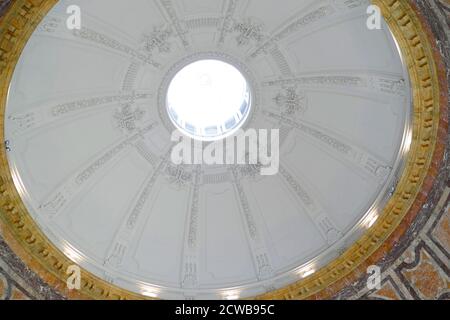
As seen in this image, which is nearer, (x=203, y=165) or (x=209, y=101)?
(x=203, y=165)

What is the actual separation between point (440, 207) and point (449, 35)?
12.4 ft

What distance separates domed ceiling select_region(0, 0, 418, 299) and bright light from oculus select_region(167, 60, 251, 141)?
2.21ft

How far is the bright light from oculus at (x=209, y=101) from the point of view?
17.9m

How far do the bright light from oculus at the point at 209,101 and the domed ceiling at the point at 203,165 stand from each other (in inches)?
26.5

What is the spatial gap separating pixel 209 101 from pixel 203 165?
2.49 metres

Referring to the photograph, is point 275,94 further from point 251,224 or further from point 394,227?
point 394,227

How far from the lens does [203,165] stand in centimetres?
1772

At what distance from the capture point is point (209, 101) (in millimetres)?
19203

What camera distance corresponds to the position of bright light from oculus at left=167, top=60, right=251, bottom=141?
1791cm

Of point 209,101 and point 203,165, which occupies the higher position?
point 209,101

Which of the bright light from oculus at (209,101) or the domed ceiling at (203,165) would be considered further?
the bright light from oculus at (209,101)

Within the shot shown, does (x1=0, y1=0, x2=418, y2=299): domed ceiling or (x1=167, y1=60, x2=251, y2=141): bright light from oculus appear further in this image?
(x1=167, y1=60, x2=251, y2=141): bright light from oculus

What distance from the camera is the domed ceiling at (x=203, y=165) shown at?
14.9 meters

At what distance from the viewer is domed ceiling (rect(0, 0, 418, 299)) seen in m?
14.9
